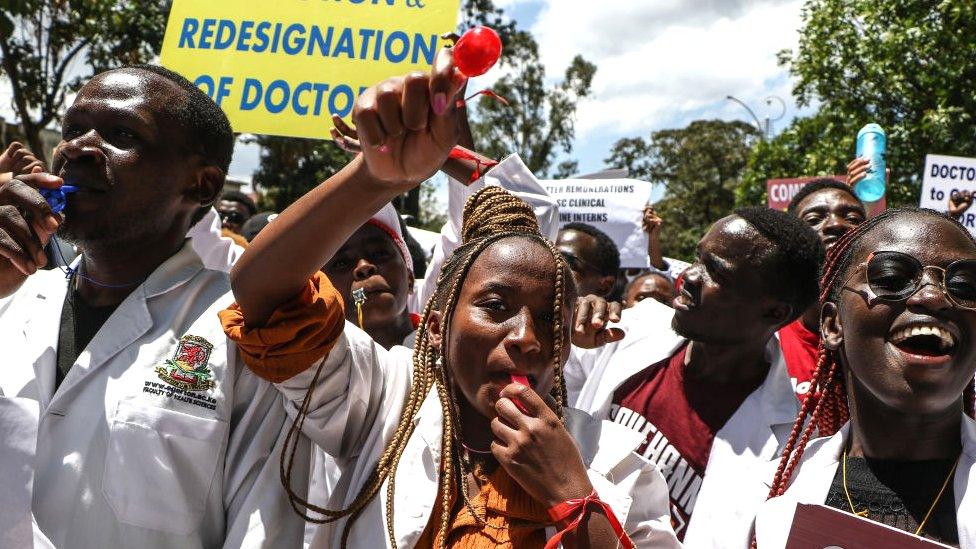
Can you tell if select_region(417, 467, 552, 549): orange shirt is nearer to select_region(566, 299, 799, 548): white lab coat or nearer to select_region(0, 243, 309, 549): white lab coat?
select_region(0, 243, 309, 549): white lab coat

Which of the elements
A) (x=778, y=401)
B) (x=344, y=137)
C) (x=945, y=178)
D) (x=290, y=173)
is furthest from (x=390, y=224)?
(x=290, y=173)

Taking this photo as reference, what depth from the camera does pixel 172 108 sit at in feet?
6.88

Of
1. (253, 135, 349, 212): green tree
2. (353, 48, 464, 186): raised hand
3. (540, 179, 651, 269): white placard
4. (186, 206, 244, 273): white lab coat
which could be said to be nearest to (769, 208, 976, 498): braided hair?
(353, 48, 464, 186): raised hand

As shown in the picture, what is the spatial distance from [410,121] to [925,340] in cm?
116

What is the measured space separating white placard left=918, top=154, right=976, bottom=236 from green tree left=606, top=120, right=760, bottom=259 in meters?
31.7

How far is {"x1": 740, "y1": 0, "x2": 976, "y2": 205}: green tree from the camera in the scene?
39.3 feet

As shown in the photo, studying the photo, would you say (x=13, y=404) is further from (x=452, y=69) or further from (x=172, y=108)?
(x=452, y=69)

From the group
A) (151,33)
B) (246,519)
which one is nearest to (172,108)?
(246,519)

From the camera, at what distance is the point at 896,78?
42.4 ft

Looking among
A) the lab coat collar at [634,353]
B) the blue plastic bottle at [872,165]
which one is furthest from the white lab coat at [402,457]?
the blue plastic bottle at [872,165]

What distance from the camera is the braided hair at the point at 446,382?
1847 millimetres

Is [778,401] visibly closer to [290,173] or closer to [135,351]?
[135,351]

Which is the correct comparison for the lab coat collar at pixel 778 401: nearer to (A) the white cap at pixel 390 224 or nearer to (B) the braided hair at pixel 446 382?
(B) the braided hair at pixel 446 382

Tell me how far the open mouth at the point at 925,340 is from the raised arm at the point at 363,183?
1.03 metres
